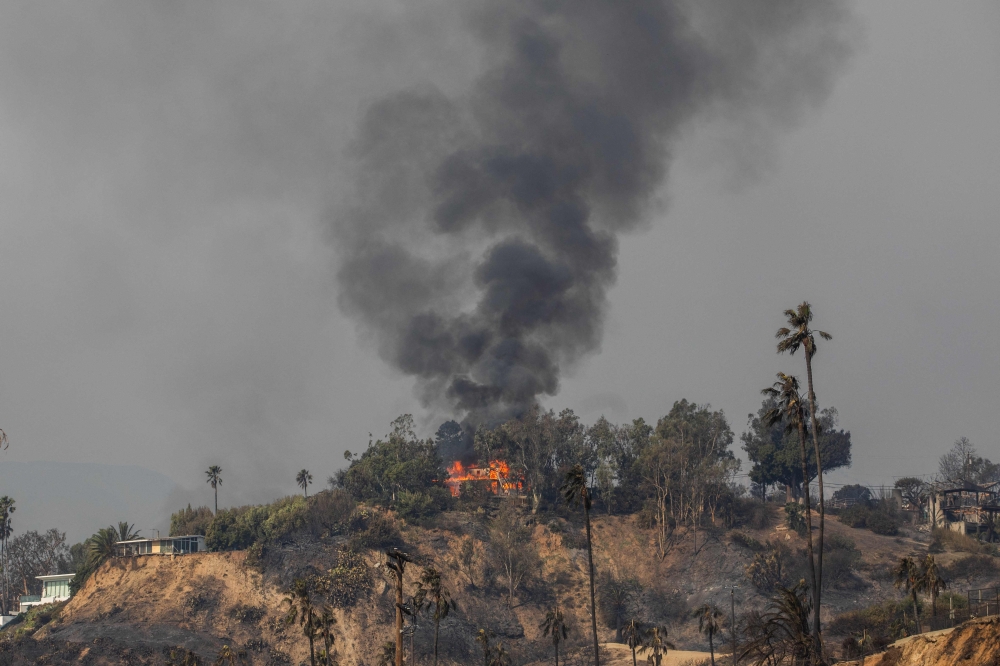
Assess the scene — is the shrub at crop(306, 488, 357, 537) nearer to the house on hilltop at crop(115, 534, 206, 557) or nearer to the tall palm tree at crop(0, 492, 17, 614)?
the house on hilltop at crop(115, 534, 206, 557)

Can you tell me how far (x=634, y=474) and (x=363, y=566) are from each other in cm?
4606

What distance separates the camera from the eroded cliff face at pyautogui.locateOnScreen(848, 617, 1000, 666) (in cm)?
3788

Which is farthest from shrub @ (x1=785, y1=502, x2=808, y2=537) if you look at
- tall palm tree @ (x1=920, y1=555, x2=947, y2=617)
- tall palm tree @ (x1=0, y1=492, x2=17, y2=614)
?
tall palm tree @ (x1=0, y1=492, x2=17, y2=614)

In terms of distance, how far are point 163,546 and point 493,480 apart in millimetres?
49175

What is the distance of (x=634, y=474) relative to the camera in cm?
14712

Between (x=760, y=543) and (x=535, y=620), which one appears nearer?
(x=535, y=620)

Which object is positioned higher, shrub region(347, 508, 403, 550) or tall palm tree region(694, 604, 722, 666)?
shrub region(347, 508, 403, 550)

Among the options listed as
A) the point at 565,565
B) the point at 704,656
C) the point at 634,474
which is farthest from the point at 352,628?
the point at 634,474

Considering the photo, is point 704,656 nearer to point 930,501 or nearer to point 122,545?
point 930,501

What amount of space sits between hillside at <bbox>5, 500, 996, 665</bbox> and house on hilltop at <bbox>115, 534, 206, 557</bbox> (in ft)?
7.33

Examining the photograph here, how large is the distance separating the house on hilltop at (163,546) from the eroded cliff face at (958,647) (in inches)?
3987

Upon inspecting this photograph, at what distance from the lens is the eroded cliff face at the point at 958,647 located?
37875 mm

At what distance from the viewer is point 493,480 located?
150 metres

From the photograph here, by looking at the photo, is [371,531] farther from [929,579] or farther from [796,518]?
[929,579]
